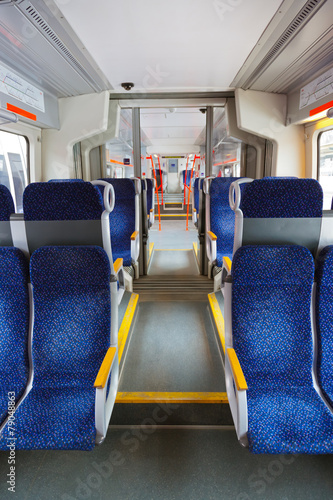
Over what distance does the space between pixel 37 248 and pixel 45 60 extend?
79.1 inches

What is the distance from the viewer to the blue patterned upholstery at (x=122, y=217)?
3.66m

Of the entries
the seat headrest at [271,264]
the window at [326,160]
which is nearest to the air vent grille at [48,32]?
the seat headrest at [271,264]

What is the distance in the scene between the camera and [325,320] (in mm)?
1564

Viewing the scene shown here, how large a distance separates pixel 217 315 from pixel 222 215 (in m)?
1.26

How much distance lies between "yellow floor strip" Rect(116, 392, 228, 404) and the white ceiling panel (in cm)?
264

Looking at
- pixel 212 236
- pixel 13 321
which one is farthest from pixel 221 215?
pixel 13 321

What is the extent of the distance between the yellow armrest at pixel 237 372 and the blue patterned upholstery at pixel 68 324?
67 cm

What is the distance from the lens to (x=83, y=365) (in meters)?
1.62

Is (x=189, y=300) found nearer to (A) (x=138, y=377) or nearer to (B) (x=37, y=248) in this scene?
(A) (x=138, y=377)

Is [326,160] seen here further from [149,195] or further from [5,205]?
[5,205]

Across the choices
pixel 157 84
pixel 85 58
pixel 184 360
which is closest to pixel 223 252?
pixel 184 360

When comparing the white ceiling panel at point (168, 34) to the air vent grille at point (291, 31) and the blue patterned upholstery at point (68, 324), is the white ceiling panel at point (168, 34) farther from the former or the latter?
the blue patterned upholstery at point (68, 324)

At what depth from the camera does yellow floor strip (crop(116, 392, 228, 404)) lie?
1949 millimetres

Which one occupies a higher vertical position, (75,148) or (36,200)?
(75,148)
